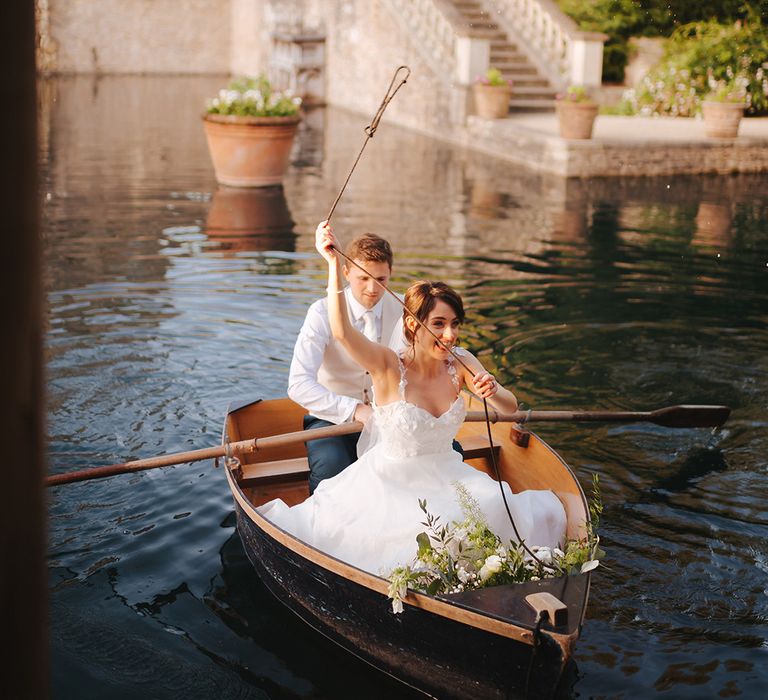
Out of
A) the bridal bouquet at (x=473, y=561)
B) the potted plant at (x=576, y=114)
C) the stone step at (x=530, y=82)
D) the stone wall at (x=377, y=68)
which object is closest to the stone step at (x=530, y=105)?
the stone step at (x=530, y=82)

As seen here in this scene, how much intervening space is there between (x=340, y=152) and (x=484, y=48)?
9.91ft

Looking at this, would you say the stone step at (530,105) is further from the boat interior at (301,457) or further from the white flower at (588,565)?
the white flower at (588,565)

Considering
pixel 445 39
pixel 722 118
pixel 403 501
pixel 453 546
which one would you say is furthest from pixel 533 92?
pixel 453 546

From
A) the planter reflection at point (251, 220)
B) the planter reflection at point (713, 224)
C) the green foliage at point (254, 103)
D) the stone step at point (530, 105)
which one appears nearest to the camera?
the planter reflection at point (251, 220)

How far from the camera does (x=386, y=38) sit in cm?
1964

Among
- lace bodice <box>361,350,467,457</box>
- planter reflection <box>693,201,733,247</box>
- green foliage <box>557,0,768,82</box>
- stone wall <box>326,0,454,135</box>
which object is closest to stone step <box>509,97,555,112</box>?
stone wall <box>326,0,454,135</box>

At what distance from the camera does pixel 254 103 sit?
11922mm

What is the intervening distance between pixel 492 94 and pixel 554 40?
2.29 meters

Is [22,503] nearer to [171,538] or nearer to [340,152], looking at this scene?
[171,538]

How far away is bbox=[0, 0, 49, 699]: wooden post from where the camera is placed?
1300 mm

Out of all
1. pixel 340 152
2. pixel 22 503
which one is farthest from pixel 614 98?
pixel 22 503

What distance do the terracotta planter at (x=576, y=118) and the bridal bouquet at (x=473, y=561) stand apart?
441 inches

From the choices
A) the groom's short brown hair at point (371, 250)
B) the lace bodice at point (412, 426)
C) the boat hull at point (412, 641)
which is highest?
the groom's short brown hair at point (371, 250)

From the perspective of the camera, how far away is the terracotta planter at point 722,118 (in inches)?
577
